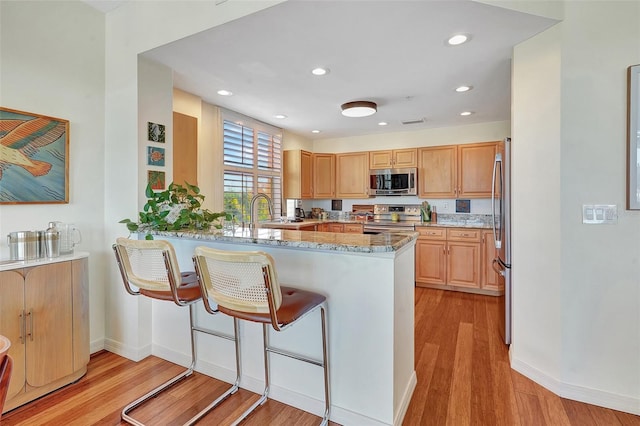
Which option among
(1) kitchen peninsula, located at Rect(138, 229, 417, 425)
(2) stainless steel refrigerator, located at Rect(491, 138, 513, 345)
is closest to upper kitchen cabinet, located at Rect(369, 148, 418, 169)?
(2) stainless steel refrigerator, located at Rect(491, 138, 513, 345)

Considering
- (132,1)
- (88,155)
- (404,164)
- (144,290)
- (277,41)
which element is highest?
(132,1)

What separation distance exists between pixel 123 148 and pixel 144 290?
1.30 m

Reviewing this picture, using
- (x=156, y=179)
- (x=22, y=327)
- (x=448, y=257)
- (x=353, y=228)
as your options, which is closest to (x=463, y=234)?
(x=448, y=257)

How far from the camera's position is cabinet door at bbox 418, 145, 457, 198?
4.71 metres

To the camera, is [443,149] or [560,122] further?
[443,149]

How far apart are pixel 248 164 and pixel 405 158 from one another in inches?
98.9

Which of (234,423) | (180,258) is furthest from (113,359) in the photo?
(234,423)

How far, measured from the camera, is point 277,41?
2.27 meters

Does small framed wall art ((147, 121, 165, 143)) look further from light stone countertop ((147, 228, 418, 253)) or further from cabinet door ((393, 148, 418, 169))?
cabinet door ((393, 148, 418, 169))

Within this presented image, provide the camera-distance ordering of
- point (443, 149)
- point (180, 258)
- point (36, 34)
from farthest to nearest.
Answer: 1. point (443, 149)
2. point (180, 258)
3. point (36, 34)

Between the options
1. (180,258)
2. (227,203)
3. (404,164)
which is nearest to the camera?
(180,258)

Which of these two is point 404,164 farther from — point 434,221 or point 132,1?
point 132,1

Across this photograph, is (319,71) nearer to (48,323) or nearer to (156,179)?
(156,179)

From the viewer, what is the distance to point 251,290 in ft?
4.82
